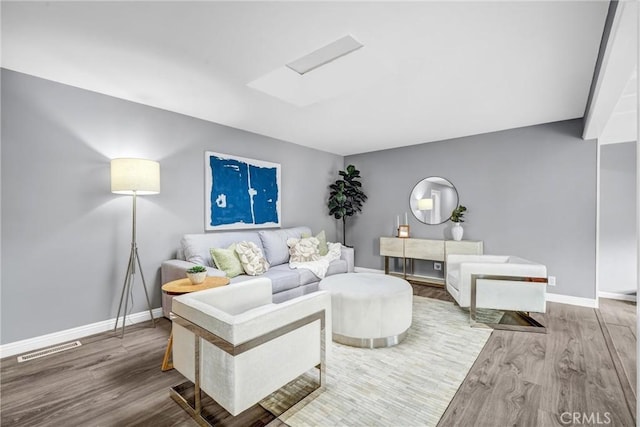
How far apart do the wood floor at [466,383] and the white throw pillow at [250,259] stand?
1019 millimetres

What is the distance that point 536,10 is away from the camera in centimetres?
175

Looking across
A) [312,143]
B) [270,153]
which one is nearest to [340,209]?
[312,143]

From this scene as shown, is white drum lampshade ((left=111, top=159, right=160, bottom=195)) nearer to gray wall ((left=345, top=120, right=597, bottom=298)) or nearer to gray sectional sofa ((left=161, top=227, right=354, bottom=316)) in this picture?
gray sectional sofa ((left=161, top=227, right=354, bottom=316))

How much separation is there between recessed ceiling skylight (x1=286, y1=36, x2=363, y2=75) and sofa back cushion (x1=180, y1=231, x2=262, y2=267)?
2072 mm

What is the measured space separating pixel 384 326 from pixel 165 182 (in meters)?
2.79

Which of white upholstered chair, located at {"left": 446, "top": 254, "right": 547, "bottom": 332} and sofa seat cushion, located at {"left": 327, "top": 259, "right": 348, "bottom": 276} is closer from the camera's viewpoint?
white upholstered chair, located at {"left": 446, "top": 254, "right": 547, "bottom": 332}

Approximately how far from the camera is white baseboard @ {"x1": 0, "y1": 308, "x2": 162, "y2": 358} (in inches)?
95.8

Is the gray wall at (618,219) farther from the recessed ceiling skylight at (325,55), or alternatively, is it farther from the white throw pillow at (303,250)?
the recessed ceiling skylight at (325,55)

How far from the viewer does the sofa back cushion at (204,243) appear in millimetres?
3240

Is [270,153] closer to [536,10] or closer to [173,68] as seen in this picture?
[173,68]

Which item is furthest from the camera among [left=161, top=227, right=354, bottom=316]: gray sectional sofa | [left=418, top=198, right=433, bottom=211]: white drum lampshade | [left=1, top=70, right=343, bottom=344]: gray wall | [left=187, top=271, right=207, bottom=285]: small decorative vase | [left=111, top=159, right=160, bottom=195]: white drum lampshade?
[left=418, top=198, right=433, bottom=211]: white drum lampshade

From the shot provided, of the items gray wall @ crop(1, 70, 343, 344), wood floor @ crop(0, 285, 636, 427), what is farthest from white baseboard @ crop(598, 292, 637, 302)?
gray wall @ crop(1, 70, 343, 344)

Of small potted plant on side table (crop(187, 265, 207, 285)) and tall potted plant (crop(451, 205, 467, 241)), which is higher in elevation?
tall potted plant (crop(451, 205, 467, 241))

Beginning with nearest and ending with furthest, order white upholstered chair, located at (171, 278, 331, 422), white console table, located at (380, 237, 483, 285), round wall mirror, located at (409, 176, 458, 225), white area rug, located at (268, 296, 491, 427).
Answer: white upholstered chair, located at (171, 278, 331, 422) → white area rug, located at (268, 296, 491, 427) → white console table, located at (380, 237, 483, 285) → round wall mirror, located at (409, 176, 458, 225)
